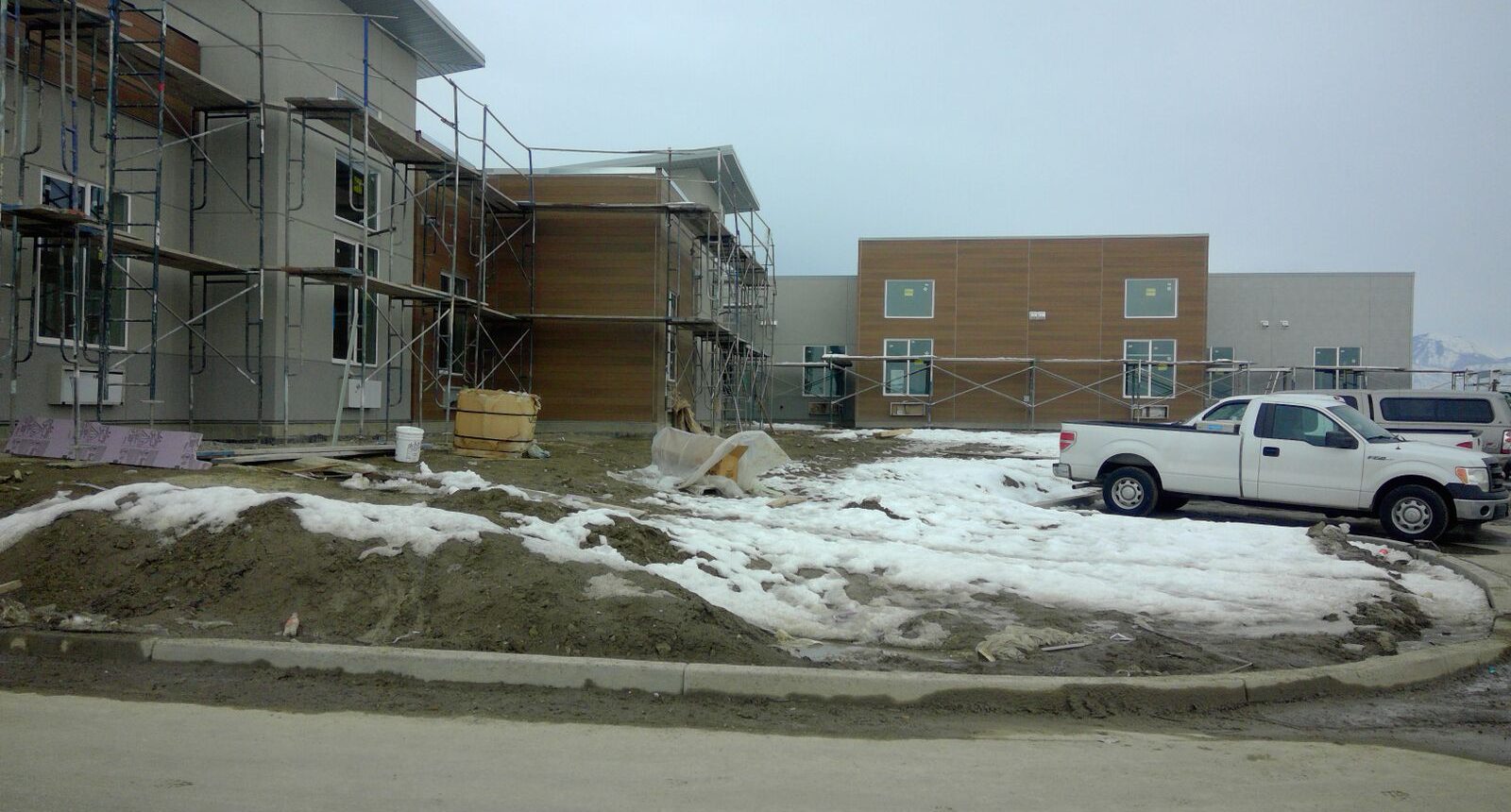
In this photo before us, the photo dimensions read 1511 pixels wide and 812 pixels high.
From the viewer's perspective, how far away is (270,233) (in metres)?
14.3

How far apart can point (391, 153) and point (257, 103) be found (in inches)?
119

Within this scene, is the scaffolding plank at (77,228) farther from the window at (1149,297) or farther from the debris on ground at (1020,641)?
the window at (1149,297)

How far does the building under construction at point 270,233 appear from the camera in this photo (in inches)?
461

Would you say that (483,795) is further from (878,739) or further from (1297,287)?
(1297,287)

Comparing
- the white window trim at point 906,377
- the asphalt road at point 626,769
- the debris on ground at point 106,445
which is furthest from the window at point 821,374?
the asphalt road at point 626,769

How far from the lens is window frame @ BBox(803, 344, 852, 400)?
117 ft

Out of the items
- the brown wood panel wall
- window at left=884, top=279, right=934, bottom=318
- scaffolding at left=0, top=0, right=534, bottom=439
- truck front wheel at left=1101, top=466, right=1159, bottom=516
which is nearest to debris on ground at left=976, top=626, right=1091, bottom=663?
truck front wheel at left=1101, top=466, right=1159, bottom=516

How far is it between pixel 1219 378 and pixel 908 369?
34.5ft

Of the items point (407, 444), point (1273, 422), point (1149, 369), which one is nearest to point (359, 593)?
point (407, 444)

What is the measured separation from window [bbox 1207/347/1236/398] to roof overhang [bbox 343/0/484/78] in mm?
25081

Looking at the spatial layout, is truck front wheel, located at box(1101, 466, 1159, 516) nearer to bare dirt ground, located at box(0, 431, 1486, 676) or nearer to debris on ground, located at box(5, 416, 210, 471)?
bare dirt ground, located at box(0, 431, 1486, 676)

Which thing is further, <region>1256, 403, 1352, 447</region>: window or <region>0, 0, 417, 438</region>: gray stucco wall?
<region>0, 0, 417, 438</region>: gray stucco wall

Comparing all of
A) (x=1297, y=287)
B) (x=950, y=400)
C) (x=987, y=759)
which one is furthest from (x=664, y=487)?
(x=1297, y=287)

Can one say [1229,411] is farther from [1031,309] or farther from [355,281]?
[1031,309]
